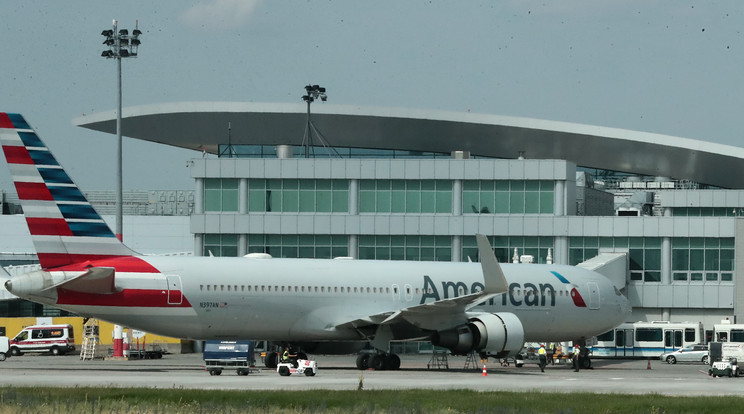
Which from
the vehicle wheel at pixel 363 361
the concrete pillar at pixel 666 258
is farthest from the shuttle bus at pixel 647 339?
the vehicle wheel at pixel 363 361

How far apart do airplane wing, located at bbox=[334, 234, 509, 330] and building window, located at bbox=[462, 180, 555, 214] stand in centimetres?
2133

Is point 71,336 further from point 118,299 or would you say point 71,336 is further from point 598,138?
point 598,138

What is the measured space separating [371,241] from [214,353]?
26.1 m

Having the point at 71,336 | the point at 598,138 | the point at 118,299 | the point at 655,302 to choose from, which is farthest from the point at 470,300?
the point at 598,138

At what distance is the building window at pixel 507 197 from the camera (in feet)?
211

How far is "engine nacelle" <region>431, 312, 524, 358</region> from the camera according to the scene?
42.4 metres

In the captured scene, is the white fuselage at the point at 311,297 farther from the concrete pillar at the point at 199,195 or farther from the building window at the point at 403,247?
the concrete pillar at the point at 199,195

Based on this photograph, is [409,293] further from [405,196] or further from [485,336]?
[405,196]

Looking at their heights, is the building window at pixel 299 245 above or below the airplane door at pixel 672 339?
above

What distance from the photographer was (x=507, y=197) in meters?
64.5

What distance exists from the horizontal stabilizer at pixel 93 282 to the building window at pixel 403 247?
27.6 meters

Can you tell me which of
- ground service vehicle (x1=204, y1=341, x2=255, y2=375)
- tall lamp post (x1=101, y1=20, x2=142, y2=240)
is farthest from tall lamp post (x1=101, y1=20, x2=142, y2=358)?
ground service vehicle (x1=204, y1=341, x2=255, y2=375)

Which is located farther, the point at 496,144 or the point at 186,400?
the point at 496,144

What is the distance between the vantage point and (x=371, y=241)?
213 ft
